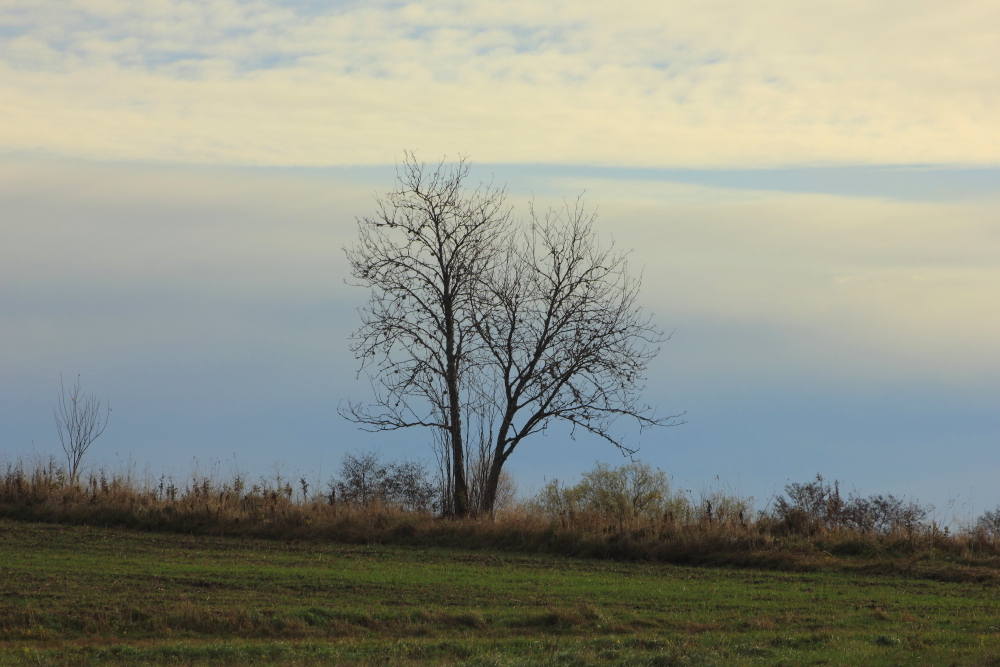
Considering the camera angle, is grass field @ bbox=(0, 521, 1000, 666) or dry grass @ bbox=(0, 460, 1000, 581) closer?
grass field @ bbox=(0, 521, 1000, 666)

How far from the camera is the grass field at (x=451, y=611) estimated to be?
10445 mm

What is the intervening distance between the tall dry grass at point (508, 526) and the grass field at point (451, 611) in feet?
4.07

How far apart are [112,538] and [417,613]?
402 inches

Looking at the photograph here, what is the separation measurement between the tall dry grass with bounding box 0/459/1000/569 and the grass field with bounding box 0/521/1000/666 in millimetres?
1242

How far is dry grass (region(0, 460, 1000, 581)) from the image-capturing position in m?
19.4

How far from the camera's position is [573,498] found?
46.8 meters

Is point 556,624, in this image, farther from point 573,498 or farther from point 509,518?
point 573,498

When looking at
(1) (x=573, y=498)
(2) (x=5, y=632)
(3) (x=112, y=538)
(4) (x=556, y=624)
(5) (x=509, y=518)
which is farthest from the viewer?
(1) (x=573, y=498)

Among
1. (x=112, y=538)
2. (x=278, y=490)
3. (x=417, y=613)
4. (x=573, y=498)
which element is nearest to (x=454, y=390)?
(x=278, y=490)

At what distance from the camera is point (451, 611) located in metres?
13.1

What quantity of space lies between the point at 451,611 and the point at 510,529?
8.88 m

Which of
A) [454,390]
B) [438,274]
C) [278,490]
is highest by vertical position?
[438,274]

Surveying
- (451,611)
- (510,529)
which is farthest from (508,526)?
(451,611)

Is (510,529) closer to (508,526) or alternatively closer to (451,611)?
(508,526)
